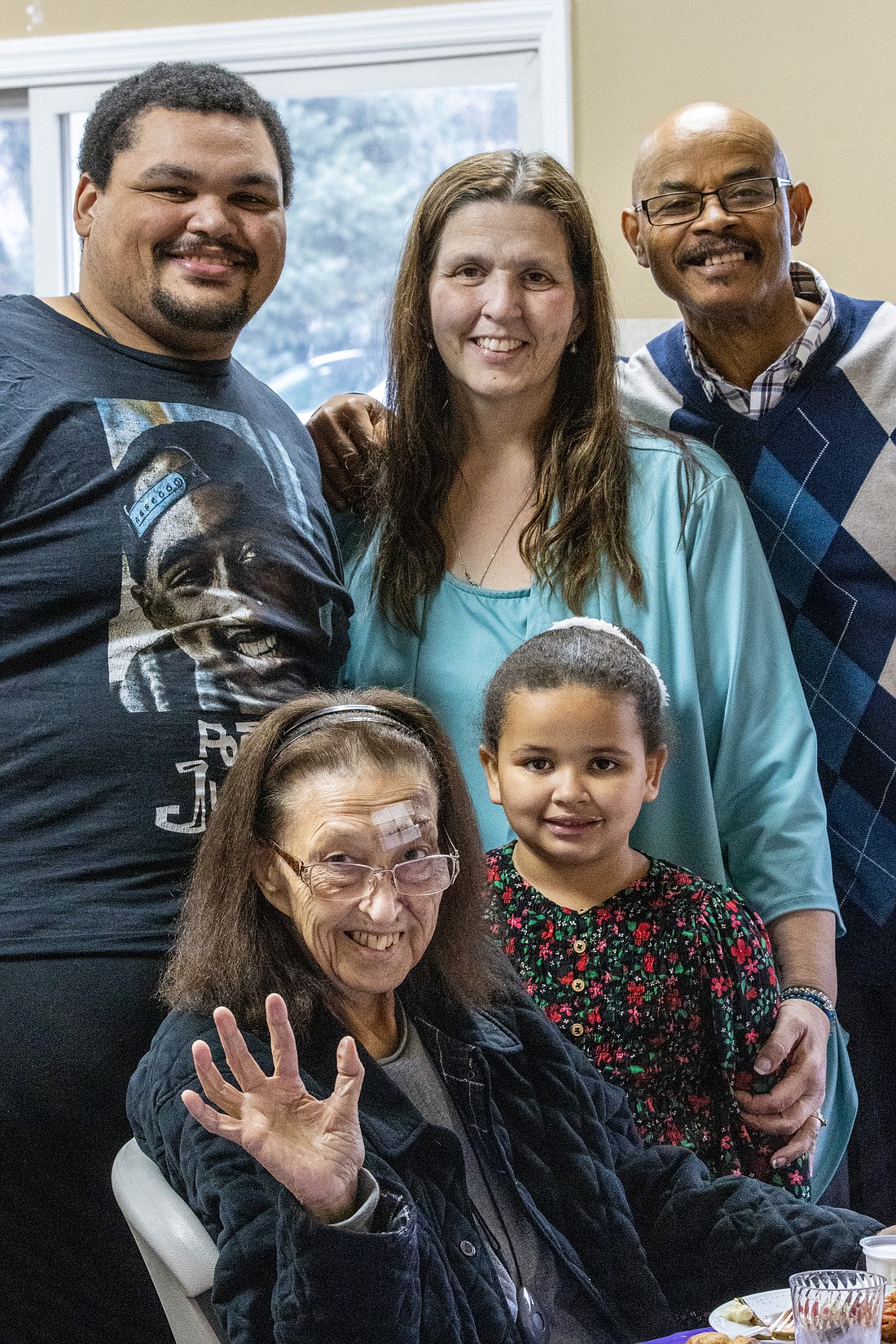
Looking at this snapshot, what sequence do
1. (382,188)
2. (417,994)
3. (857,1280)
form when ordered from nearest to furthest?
(857,1280) → (417,994) → (382,188)

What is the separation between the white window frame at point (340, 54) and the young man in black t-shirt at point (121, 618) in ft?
3.90

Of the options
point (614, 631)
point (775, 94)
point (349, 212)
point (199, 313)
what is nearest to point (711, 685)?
point (614, 631)

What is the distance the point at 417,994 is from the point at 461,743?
0.79 feet

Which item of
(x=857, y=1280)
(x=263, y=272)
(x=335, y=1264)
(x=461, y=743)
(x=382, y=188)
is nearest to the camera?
(x=335, y=1264)

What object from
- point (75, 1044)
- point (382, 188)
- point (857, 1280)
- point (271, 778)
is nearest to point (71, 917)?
point (75, 1044)

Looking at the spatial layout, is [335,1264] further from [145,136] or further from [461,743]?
[145,136]

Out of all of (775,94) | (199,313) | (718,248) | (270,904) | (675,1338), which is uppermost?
(775,94)

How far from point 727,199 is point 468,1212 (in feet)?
3.75

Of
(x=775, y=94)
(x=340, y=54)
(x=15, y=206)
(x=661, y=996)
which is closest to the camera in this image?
(x=661, y=996)

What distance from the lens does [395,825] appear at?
1216 millimetres

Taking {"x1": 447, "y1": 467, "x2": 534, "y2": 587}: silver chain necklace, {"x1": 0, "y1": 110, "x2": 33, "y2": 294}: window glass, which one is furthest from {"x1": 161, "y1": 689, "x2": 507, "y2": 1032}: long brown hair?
{"x1": 0, "y1": 110, "x2": 33, "y2": 294}: window glass

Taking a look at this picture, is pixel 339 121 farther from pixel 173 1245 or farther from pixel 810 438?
pixel 173 1245

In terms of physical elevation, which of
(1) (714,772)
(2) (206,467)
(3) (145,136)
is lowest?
(1) (714,772)

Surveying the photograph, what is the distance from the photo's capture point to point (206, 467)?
146 cm
